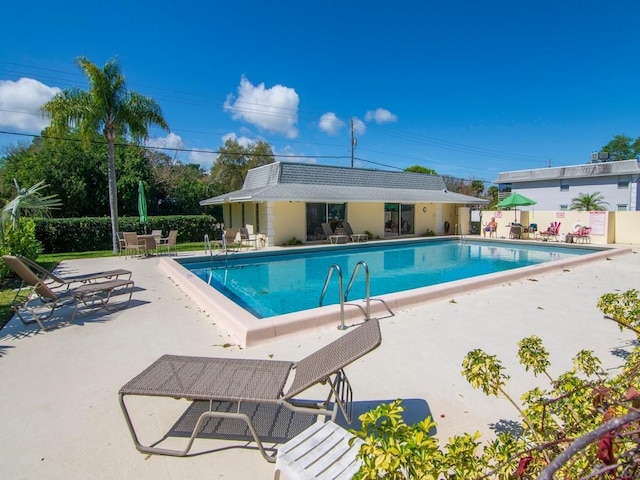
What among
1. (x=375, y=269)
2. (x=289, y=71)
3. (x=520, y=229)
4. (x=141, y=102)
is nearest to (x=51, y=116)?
(x=141, y=102)

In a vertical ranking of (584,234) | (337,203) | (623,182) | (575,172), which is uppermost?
(575,172)

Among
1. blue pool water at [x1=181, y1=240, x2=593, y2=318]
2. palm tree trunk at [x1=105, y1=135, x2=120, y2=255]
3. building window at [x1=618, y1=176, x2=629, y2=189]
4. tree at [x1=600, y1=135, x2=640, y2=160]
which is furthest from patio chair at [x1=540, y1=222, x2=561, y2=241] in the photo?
tree at [x1=600, y1=135, x2=640, y2=160]

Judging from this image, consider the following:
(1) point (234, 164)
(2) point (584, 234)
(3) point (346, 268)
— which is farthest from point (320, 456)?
(1) point (234, 164)

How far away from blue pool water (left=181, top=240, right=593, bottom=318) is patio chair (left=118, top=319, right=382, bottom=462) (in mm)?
4374

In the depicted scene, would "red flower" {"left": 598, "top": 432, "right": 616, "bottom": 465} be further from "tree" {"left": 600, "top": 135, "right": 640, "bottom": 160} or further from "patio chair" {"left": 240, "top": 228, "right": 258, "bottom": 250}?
"tree" {"left": 600, "top": 135, "right": 640, "bottom": 160}

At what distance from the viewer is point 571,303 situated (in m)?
6.59

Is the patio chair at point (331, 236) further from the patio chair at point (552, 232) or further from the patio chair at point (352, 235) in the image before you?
the patio chair at point (552, 232)

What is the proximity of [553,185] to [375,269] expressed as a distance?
30131 mm

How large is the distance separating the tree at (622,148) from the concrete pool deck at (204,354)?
212 ft

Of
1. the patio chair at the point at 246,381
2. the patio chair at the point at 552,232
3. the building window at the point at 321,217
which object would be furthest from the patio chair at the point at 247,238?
the patio chair at the point at 552,232

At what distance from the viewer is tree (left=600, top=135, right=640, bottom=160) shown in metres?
54.4

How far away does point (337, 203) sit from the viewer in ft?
62.9

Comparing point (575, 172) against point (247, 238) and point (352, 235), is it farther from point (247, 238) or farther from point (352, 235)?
point (247, 238)

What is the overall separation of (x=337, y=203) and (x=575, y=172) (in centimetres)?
2604
